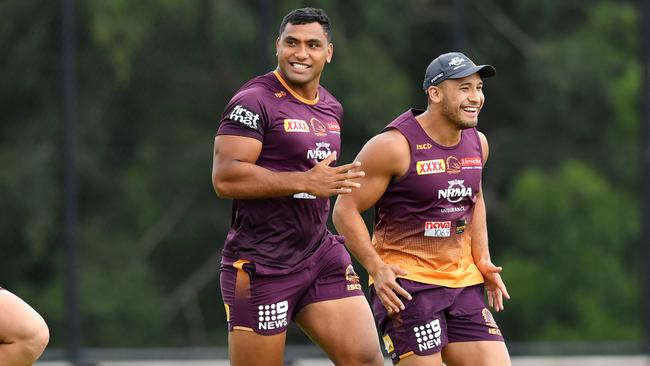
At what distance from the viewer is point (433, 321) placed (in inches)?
274

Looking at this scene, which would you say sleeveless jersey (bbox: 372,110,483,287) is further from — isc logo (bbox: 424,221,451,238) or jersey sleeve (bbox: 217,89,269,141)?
jersey sleeve (bbox: 217,89,269,141)

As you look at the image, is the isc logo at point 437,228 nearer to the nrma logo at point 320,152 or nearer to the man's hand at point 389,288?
the man's hand at point 389,288

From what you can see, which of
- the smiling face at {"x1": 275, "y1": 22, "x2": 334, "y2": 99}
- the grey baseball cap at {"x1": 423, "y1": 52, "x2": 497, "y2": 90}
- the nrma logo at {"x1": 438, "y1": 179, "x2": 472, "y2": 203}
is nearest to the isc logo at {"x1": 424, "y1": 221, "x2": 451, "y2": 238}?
the nrma logo at {"x1": 438, "y1": 179, "x2": 472, "y2": 203}

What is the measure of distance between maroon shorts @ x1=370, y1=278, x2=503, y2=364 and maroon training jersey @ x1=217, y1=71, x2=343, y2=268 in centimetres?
51

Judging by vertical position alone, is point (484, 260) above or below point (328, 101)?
below

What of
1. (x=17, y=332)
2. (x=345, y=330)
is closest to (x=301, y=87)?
(x=345, y=330)

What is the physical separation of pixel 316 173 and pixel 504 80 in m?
11.1

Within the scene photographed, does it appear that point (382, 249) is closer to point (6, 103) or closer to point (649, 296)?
point (649, 296)

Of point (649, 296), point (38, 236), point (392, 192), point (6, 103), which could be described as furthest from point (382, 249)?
point (6, 103)

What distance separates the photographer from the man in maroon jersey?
688cm

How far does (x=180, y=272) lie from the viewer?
17.0 m

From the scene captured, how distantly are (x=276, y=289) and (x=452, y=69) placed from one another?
1.32m

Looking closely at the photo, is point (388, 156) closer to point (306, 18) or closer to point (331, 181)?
point (331, 181)

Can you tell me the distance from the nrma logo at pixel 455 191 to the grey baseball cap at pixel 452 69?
19.0 inches
